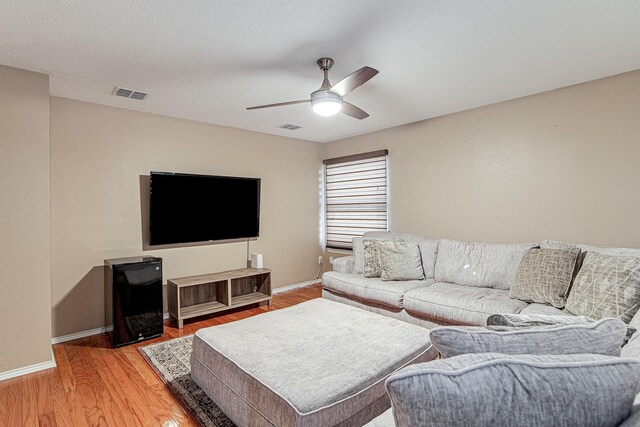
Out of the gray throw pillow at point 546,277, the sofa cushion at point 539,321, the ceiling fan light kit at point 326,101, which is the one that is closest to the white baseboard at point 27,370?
the ceiling fan light kit at point 326,101

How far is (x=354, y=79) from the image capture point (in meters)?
2.24

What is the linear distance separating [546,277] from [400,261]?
1.38 metres

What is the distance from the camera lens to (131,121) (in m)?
3.60

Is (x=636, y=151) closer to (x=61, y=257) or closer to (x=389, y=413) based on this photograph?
(x=389, y=413)

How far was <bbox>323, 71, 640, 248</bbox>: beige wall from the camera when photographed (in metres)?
2.85

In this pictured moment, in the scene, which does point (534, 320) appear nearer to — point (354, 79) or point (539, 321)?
point (539, 321)

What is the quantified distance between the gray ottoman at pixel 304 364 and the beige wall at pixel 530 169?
6.64 feet

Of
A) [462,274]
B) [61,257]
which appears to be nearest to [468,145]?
[462,274]

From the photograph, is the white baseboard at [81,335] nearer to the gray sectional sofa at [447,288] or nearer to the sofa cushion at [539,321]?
the gray sectional sofa at [447,288]

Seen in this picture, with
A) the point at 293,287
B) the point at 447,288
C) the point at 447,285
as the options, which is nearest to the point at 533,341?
the point at 447,288

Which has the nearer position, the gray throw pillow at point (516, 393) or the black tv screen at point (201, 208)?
the gray throw pillow at point (516, 393)

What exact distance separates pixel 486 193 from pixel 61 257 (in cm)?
452

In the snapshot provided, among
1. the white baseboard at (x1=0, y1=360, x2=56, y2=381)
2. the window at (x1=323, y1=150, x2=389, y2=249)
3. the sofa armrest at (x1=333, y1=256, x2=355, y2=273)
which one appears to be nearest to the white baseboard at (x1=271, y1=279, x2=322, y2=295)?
the window at (x1=323, y1=150, x2=389, y2=249)

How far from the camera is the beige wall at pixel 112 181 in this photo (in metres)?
3.19
